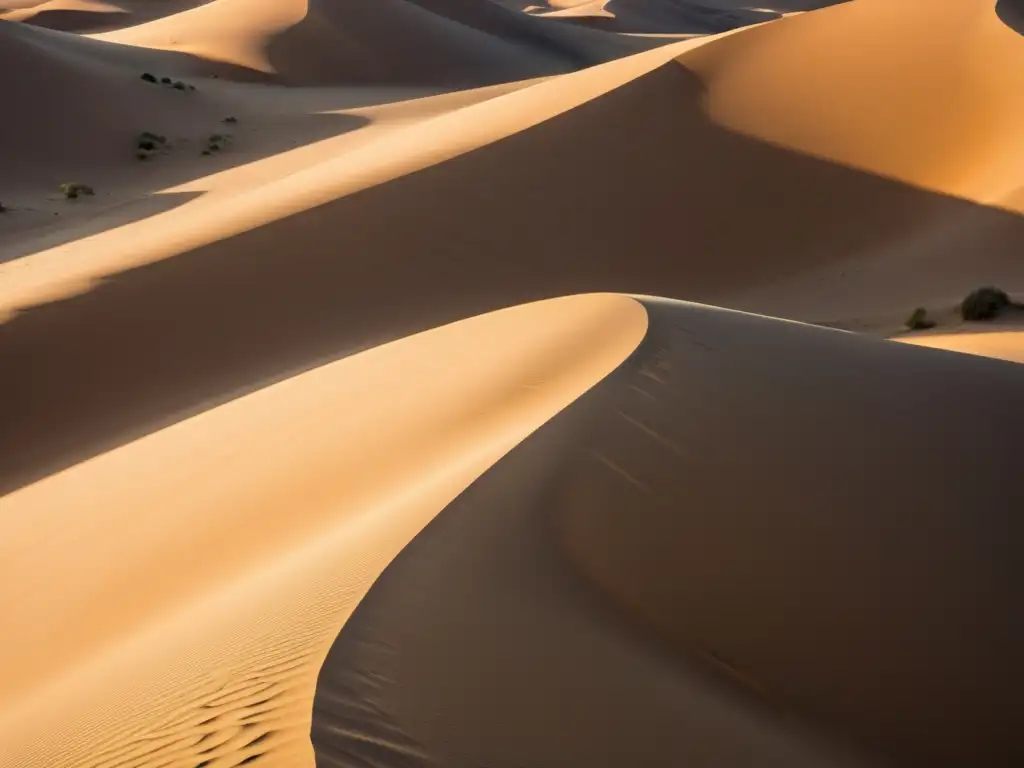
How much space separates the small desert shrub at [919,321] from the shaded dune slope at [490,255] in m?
1.00

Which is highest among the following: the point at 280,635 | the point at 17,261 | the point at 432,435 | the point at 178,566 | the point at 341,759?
the point at 341,759

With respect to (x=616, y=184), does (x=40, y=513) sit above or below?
below

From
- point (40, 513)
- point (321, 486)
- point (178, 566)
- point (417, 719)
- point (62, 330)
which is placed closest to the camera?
point (417, 719)

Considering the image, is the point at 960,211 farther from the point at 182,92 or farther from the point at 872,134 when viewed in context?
the point at 182,92

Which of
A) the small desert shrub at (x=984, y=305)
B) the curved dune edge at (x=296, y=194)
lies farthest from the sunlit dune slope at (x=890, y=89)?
the small desert shrub at (x=984, y=305)

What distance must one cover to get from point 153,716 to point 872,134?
49.0ft

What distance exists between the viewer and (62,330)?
1125 centimetres

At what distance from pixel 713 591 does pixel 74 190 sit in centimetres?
1899

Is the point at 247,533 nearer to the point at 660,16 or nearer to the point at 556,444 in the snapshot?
the point at 556,444

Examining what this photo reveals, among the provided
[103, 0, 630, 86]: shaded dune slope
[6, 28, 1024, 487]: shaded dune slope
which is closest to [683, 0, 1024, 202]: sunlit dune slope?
[6, 28, 1024, 487]: shaded dune slope

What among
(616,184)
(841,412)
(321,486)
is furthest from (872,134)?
(321,486)

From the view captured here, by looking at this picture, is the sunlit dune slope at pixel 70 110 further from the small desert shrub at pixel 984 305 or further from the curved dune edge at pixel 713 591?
the curved dune edge at pixel 713 591

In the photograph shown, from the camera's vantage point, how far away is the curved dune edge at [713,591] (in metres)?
3.14

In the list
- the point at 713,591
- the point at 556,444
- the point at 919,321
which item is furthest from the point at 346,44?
the point at 713,591
